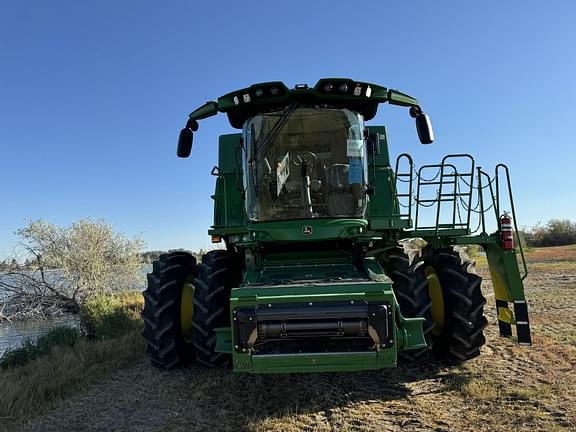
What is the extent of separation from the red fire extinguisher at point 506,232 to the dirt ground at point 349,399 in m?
1.38

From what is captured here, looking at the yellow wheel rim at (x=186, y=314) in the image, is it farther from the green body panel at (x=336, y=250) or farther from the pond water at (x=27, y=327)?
the pond water at (x=27, y=327)

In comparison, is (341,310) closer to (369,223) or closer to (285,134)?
(369,223)

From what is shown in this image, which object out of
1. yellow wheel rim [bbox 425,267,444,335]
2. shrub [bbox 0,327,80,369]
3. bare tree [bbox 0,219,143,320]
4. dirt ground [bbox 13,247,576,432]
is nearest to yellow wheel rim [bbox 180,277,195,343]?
dirt ground [bbox 13,247,576,432]

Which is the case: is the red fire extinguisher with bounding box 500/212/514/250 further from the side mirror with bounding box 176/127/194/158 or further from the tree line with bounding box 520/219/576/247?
the tree line with bounding box 520/219/576/247

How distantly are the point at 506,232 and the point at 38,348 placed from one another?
8.67 meters

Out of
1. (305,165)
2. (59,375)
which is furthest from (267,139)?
(59,375)

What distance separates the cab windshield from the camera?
5387mm

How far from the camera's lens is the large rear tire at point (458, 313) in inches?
213

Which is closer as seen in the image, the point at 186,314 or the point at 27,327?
the point at 186,314

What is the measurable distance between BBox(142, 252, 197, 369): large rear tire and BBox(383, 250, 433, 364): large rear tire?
256 cm

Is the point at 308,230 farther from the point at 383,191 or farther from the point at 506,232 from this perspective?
the point at 506,232

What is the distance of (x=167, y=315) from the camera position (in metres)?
5.58

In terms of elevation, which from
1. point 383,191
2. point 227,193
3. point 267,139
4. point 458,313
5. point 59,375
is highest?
point 267,139

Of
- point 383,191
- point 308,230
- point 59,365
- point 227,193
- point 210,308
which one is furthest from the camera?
point 227,193
